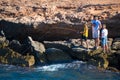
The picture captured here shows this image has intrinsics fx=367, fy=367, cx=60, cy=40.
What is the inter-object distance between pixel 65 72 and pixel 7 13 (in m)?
7.57

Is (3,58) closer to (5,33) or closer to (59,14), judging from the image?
(5,33)

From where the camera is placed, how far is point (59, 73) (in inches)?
811

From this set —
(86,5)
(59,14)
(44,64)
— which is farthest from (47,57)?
(86,5)

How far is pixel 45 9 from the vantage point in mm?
25688

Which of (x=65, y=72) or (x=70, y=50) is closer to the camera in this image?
(x=65, y=72)

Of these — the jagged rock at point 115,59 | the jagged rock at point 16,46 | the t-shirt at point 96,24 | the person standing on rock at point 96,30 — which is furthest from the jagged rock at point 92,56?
the jagged rock at point 16,46

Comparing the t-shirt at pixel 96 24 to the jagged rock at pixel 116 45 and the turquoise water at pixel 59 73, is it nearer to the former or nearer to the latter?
the jagged rock at pixel 116 45

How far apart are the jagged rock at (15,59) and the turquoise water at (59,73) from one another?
450 millimetres

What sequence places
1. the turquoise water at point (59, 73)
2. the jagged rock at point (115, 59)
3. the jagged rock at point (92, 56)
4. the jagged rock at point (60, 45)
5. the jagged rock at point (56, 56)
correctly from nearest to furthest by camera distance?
the turquoise water at point (59, 73) → the jagged rock at point (92, 56) → the jagged rock at point (115, 59) → the jagged rock at point (56, 56) → the jagged rock at point (60, 45)

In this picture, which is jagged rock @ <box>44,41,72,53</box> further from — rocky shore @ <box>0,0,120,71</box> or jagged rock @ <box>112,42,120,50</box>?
jagged rock @ <box>112,42,120,50</box>

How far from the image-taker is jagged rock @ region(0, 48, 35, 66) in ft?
72.1

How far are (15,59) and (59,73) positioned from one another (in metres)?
3.20

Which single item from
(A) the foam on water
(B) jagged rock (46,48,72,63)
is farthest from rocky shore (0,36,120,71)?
(A) the foam on water

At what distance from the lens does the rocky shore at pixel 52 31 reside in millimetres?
22078
